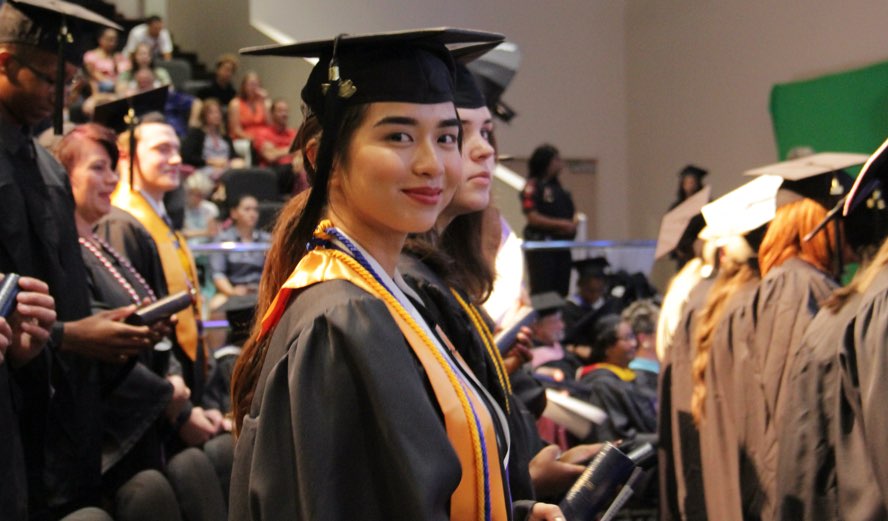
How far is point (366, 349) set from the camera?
1.77m

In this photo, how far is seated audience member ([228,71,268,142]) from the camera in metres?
11.8

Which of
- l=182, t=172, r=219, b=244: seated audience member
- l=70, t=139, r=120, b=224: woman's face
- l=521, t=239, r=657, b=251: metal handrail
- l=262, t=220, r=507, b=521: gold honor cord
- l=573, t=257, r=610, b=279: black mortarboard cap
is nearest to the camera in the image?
l=262, t=220, r=507, b=521: gold honor cord

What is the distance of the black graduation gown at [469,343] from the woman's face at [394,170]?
562 millimetres

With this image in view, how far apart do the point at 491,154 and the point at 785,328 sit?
5.60 ft

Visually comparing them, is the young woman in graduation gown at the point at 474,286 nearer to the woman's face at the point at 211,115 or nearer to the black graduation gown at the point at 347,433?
the black graduation gown at the point at 347,433

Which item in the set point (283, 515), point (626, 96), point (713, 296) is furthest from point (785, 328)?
point (626, 96)

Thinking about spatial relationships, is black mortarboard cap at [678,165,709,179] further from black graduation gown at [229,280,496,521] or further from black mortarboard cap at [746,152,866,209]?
black graduation gown at [229,280,496,521]

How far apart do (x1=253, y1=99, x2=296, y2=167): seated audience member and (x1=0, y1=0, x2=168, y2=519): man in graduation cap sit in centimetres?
816

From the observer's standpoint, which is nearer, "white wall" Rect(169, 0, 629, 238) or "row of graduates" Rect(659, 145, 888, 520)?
"row of graduates" Rect(659, 145, 888, 520)

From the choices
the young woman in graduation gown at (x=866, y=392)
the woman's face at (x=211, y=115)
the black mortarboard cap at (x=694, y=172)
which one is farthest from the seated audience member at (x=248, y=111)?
the young woman in graduation gown at (x=866, y=392)

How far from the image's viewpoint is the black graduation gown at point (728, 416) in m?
4.48

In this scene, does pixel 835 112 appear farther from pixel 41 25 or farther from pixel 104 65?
pixel 41 25

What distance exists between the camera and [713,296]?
15.7 feet

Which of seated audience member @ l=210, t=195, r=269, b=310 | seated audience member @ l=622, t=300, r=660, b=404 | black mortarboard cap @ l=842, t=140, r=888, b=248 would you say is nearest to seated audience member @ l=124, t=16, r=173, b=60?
seated audience member @ l=210, t=195, r=269, b=310
